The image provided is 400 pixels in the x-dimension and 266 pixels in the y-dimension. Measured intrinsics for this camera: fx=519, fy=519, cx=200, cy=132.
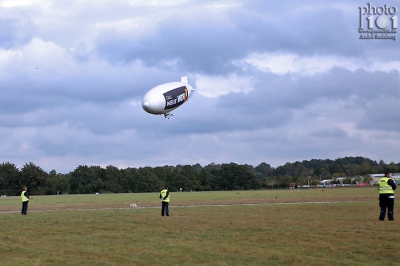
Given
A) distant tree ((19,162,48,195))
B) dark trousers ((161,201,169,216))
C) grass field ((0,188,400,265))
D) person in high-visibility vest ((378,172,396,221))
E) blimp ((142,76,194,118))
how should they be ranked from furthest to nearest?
1. distant tree ((19,162,48,195))
2. blimp ((142,76,194,118))
3. dark trousers ((161,201,169,216))
4. person in high-visibility vest ((378,172,396,221))
5. grass field ((0,188,400,265))

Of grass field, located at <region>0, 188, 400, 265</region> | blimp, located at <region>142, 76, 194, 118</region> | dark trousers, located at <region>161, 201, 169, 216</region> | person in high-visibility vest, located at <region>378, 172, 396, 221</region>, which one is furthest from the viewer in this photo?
blimp, located at <region>142, 76, 194, 118</region>

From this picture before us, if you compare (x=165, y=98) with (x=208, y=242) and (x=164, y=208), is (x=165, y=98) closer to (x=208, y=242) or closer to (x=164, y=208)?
(x=164, y=208)

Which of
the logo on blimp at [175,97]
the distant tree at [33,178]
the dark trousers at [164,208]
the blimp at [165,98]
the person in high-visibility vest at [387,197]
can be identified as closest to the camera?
the person in high-visibility vest at [387,197]

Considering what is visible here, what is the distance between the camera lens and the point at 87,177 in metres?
156

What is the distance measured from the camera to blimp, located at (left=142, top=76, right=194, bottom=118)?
4294 cm

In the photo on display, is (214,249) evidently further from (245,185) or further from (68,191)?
(245,185)

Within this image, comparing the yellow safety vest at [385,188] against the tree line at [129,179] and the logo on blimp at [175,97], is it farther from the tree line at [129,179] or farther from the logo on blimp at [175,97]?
the tree line at [129,179]

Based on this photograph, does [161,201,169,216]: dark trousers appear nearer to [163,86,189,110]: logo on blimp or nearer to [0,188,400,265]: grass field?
[0,188,400,265]: grass field

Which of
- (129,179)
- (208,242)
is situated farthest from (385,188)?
(129,179)

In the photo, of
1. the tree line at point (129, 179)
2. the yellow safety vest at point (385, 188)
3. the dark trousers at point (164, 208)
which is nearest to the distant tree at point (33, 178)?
the tree line at point (129, 179)

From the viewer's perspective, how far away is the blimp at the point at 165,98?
4294cm

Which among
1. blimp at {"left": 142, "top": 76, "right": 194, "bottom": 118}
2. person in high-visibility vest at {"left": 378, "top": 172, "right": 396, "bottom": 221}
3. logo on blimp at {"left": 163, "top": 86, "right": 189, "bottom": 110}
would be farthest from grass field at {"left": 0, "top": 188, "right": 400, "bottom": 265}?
logo on blimp at {"left": 163, "top": 86, "right": 189, "bottom": 110}

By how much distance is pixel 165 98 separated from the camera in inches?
1730

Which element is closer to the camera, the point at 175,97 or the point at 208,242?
the point at 208,242
